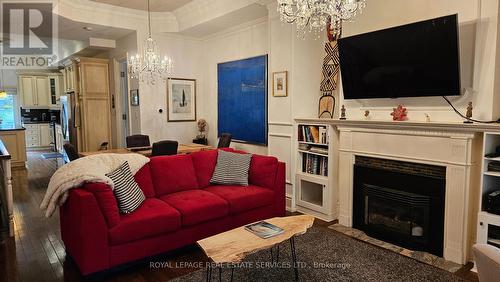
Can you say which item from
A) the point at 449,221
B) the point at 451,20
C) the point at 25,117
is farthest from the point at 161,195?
the point at 25,117

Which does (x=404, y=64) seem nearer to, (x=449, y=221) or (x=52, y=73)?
(x=449, y=221)

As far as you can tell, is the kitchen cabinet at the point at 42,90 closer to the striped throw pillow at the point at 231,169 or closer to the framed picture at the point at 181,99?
the framed picture at the point at 181,99

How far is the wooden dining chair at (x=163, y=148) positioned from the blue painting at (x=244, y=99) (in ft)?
4.82

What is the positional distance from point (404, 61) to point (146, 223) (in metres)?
2.91

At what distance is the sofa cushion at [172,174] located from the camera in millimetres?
3547

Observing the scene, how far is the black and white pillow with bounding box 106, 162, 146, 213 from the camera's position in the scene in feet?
9.55

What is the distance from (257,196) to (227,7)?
2929 millimetres

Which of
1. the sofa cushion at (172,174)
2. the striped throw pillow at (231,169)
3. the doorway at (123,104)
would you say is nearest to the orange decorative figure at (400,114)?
the striped throw pillow at (231,169)

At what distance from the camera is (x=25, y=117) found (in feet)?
34.2

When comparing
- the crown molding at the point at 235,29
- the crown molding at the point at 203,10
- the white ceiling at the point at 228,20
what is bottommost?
the crown molding at the point at 235,29

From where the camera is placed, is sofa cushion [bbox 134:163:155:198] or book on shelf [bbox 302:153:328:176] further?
book on shelf [bbox 302:153:328:176]

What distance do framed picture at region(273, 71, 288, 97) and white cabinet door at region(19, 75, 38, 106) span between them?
9412 millimetres

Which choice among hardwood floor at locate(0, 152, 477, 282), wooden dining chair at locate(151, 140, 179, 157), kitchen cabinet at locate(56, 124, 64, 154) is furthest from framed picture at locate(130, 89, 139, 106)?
kitchen cabinet at locate(56, 124, 64, 154)

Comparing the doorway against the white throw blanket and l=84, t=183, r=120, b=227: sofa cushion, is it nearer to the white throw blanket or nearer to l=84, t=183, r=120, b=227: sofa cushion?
the white throw blanket
